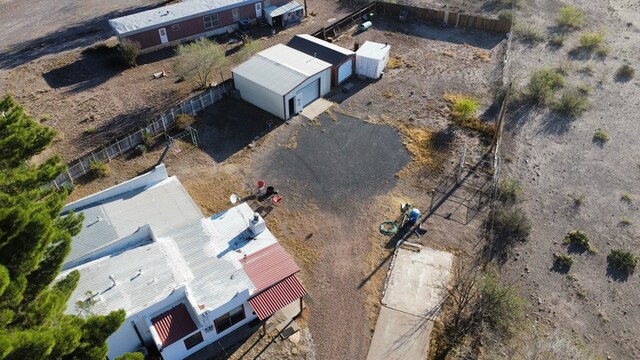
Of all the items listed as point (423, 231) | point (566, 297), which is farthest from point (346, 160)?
point (566, 297)

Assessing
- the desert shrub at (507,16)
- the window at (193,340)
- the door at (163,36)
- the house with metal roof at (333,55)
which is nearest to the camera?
the window at (193,340)

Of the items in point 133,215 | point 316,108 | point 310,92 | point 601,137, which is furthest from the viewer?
point 310,92

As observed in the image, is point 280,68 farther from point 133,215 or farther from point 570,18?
point 570,18

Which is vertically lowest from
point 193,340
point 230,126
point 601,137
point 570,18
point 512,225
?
point 512,225

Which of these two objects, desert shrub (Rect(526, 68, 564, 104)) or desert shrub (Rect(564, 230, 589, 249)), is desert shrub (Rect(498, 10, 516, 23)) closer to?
desert shrub (Rect(526, 68, 564, 104))

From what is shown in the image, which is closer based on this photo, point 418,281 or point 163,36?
point 418,281

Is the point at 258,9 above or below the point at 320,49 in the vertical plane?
above

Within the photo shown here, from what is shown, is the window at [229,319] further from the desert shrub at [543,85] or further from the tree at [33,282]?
the desert shrub at [543,85]

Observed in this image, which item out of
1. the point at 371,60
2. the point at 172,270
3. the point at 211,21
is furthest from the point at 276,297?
the point at 211,21

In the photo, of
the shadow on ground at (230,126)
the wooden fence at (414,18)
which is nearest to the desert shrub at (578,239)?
the shadow on ground at (230,126)
